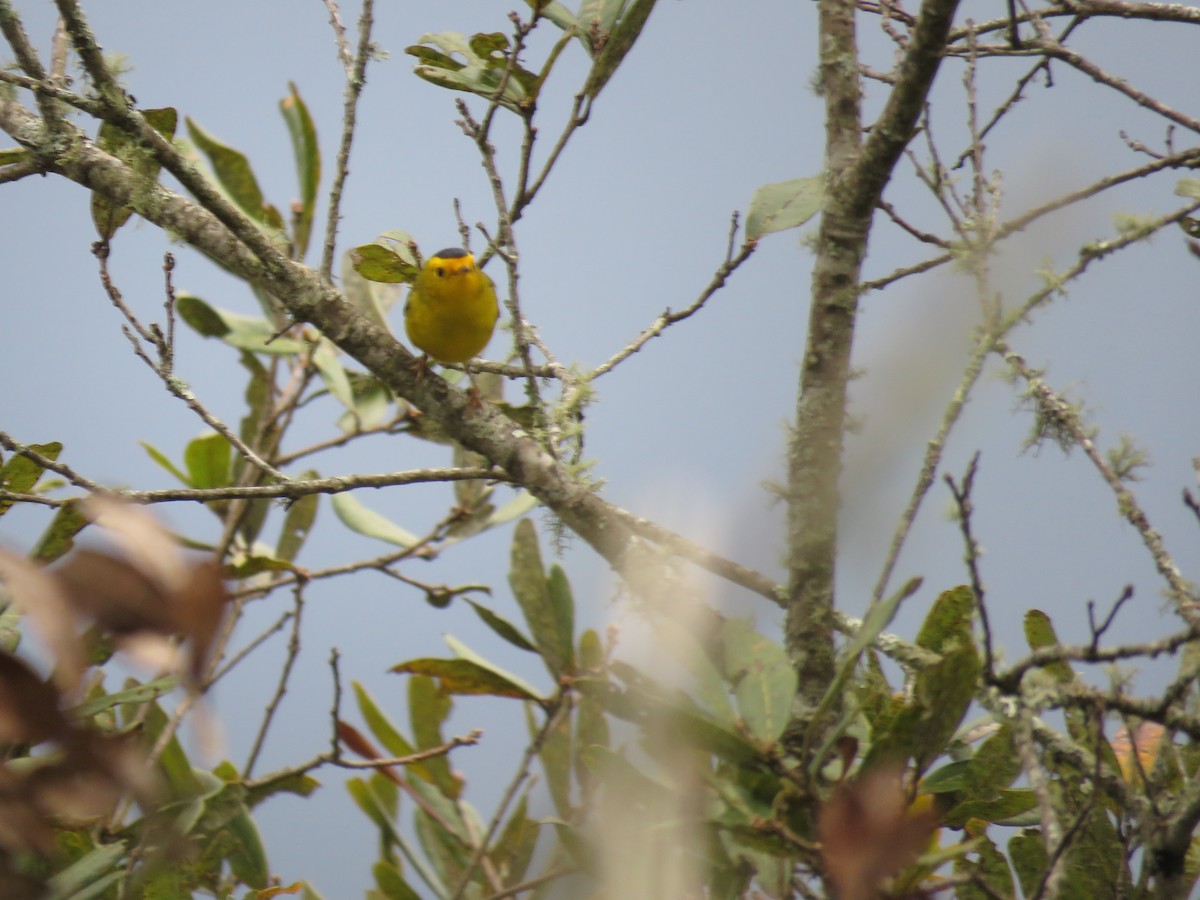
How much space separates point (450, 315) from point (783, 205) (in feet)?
2.98

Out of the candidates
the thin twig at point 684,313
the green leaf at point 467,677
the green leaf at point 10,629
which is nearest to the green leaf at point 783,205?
the thin twig at point 684,313

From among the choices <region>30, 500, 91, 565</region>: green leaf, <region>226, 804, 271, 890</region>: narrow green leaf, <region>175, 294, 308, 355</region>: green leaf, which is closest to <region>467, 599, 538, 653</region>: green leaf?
<region>226, 804, 271, 890</region>: narrow green leaf

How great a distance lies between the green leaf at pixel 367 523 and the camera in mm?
2094

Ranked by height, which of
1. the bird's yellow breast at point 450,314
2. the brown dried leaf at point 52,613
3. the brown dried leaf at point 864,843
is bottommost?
the brown dried leaf at point 864,843

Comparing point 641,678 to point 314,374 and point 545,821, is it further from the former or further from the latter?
point 314,374

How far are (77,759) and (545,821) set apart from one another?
917 millimetres

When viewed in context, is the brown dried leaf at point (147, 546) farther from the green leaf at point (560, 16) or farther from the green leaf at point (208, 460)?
the green leaf at point (208, 460)

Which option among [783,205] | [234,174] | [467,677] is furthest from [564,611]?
[234,174]

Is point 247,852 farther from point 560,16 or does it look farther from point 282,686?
point 560,16

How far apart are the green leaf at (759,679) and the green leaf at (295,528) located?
1620mm

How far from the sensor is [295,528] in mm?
2348

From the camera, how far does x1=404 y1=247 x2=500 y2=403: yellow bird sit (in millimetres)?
2064

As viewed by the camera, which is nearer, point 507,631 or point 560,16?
point 560,16

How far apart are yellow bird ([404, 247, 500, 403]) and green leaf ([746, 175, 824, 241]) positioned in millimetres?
813
